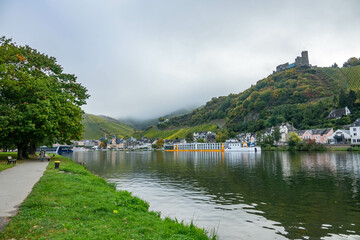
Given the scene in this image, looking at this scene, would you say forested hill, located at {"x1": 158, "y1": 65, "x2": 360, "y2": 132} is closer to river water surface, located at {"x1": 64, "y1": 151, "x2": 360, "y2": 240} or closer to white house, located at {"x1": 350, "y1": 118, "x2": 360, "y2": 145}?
white house, located at {"x1": 350, "y1": 118, "x2": 360, "y2": 145}

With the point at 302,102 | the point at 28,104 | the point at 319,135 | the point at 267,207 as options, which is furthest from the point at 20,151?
the point at 302,102

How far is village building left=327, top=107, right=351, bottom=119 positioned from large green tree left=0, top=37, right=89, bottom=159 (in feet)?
372

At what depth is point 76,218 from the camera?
8031 millimetres

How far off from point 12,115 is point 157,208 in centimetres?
2127

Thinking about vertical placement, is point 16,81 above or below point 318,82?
below

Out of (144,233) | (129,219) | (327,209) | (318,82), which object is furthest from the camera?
(318,82)

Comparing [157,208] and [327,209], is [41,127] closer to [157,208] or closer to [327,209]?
[157,208]

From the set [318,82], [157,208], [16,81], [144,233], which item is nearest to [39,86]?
[16,81]

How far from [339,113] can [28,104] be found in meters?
121

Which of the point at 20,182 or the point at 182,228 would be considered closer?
the point at 182,228

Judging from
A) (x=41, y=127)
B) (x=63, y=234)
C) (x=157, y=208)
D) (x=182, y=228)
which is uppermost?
(x=41, y=127)

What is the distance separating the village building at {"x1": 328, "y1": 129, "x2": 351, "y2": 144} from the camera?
288 feet

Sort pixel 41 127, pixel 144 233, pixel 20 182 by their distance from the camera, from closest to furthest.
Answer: pixel 144 233
pixel 20 182
pixel 41 127

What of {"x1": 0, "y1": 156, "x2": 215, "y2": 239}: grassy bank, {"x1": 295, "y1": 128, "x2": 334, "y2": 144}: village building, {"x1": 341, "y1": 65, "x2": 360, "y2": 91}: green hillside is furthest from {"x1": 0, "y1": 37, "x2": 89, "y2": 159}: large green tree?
{"x1": 341, "y1": 65, "x2": 360, "y2": 91}: green hillside
